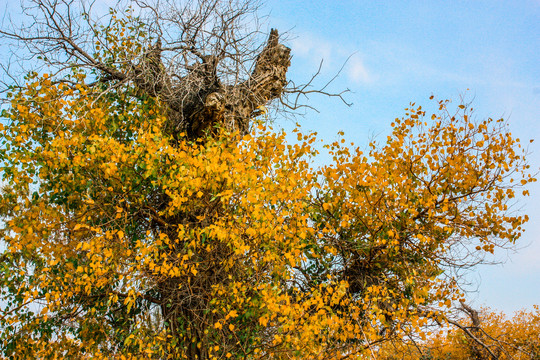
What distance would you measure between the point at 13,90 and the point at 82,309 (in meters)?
3.00

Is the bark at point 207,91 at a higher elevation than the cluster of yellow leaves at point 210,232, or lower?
higher

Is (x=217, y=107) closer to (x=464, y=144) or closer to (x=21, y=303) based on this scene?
(x=464, y=144)

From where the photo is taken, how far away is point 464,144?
517cm

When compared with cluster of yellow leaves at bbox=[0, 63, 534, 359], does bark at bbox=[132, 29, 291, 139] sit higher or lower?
higher

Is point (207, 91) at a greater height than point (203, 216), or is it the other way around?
point (207, 91)

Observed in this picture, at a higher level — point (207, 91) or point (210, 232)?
point (207, 91)

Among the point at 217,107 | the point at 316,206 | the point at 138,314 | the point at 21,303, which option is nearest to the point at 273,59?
the point at 217,107

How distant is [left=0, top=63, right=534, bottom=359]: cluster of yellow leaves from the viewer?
168 inches

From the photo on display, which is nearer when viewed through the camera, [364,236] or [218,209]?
[218,209]

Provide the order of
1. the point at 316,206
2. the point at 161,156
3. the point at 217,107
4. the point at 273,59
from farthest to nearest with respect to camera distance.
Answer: the point at 273,59 → the point at 316,206 → the point at 217,107 → the point at 161,156

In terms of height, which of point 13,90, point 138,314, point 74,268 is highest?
point 13,90

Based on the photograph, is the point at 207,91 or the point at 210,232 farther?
the point at 207,91

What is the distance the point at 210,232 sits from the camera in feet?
12.8

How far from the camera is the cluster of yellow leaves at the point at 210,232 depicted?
426cm
